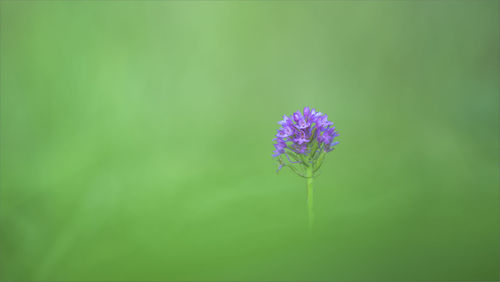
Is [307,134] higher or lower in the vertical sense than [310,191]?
higher

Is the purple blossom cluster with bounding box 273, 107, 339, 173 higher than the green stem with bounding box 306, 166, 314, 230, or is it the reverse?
the purple blossom cluster with bounding box 273, 107, 339, 173

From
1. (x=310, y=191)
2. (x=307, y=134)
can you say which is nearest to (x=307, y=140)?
(x=307, y=134)

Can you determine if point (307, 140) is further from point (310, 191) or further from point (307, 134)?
point (310, 191)

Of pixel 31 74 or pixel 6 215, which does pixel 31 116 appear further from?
pixel 6 215

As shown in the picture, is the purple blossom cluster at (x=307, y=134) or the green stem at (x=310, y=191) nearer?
the green stem at (x=310, y=191)

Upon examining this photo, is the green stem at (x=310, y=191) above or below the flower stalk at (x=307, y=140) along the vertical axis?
below

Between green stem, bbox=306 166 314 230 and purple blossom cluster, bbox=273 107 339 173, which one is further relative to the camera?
purple blossom cluster, bbox=273 107 339 173

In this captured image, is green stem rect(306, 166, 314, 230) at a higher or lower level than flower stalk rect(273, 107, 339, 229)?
lower

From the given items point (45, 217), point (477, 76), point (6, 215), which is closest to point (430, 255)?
point (45, 217)
